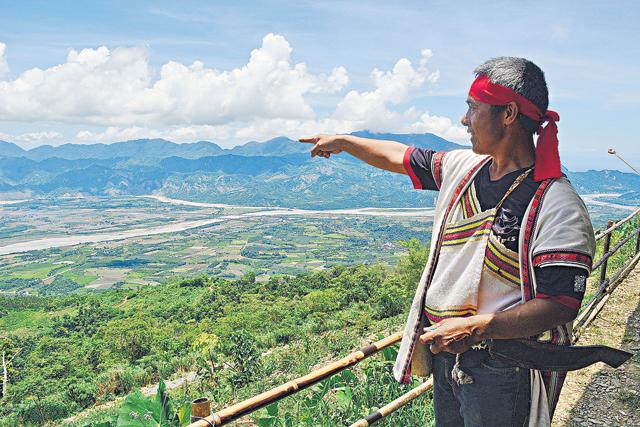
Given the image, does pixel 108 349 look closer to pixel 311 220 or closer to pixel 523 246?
pixel 523 246

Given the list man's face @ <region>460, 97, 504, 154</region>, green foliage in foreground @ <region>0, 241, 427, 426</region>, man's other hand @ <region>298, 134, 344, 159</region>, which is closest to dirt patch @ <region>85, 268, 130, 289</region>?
green foliage in foreground @ <region>0, 241, 427, 426</region>

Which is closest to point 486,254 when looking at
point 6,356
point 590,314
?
point 590,314

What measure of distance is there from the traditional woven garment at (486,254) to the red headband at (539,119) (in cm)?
3

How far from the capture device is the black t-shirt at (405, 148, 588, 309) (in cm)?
88

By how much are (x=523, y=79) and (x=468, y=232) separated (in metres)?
0.33

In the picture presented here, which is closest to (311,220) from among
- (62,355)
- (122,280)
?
(122,280)

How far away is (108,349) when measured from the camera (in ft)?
55.7

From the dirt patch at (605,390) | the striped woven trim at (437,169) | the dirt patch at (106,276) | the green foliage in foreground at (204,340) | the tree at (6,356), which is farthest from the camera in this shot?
the dirt patch at (106,276)

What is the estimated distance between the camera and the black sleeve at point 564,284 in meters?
0.88

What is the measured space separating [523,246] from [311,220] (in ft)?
359

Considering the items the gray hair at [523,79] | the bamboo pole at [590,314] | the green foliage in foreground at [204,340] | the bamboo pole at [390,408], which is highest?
the gray hair at [523,79]

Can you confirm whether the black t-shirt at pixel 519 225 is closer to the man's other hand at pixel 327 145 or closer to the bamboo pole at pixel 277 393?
the man's other hand at pixel 327 145

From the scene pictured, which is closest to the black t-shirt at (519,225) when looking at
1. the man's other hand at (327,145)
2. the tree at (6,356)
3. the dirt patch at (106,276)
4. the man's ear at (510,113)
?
the man's ear at (510,113)

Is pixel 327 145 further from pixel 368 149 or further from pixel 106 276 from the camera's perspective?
pixel 106 276
